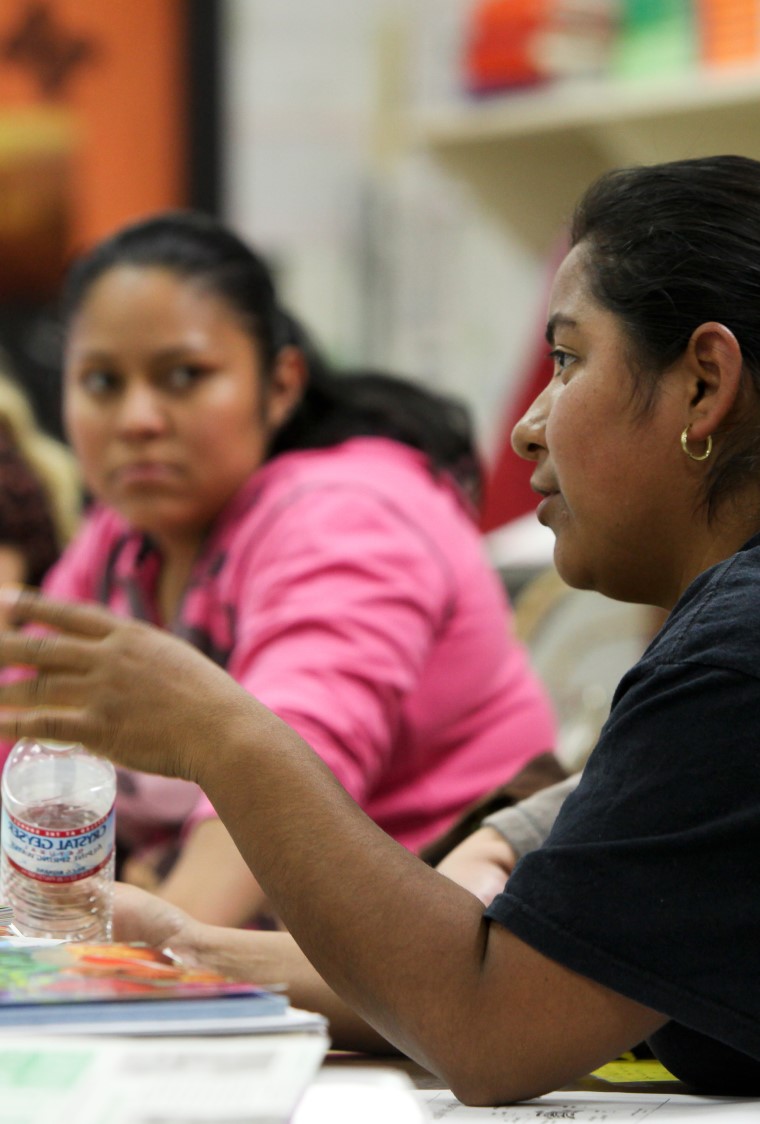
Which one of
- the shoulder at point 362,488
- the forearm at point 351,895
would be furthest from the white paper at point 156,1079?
the shoulder at point 362,488

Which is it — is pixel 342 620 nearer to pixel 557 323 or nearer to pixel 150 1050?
pixel 557 323

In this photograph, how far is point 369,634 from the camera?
1.33 metres

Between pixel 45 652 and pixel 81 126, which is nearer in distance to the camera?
pixel 45 652

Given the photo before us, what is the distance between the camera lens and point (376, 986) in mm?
767

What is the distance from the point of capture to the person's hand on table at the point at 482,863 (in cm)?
104

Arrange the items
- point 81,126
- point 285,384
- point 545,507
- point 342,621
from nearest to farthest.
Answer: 1. point 545,507
2. point 342,621
3. point 285,384
4. point 81,126

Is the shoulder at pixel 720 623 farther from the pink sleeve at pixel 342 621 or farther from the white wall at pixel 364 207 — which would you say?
the white wall at pixel 364 207

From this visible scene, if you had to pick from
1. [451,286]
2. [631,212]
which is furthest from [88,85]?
[631,212]

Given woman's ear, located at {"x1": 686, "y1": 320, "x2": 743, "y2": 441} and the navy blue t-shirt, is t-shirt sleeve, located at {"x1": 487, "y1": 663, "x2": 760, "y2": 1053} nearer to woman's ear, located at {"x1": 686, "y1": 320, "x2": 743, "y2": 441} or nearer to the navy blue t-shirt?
the navy blue t-shirt

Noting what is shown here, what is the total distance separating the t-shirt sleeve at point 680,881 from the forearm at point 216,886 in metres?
0.46

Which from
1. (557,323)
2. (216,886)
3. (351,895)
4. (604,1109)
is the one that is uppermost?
(557,323)

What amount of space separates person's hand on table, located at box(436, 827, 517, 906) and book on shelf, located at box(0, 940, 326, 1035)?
1.24 ft

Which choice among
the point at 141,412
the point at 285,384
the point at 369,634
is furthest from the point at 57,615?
the point at 285,384

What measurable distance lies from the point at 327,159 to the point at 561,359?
7.22 ft
